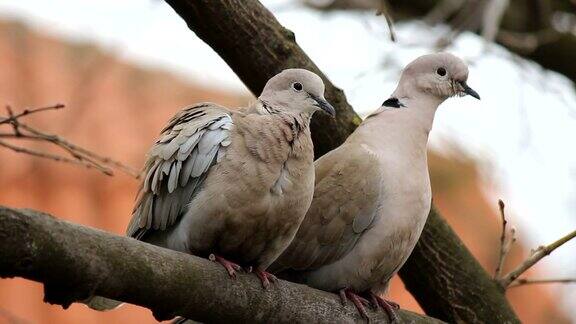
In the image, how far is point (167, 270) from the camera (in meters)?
2.97

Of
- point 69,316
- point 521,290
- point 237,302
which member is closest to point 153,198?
point 237,302

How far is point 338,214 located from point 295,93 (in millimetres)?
449

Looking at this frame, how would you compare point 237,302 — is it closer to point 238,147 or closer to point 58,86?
point 238,147

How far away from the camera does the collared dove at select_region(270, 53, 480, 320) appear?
3.89m

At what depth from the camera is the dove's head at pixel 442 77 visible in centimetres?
426

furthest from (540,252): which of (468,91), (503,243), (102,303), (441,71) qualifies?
(102,303)

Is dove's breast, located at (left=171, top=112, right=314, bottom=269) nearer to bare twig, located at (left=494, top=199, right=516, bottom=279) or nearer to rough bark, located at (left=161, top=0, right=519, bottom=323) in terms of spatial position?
rough bark, located at (left=161, top=0, right=519, bottom=323)

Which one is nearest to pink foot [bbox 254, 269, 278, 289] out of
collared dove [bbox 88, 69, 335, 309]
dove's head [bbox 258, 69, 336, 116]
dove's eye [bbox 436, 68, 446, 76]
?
collared dove [bbox 88, 69, 335, 309]

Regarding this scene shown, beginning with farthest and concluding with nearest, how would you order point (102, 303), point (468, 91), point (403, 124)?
point (468, 91), point (403, 124), point (102, 303)

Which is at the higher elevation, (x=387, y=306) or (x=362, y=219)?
(x=362, y=219)

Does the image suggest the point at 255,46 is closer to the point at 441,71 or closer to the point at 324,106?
the point at 324,106

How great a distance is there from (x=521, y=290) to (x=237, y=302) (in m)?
8.02

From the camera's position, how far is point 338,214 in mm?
3926

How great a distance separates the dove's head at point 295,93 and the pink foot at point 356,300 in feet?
1.99
